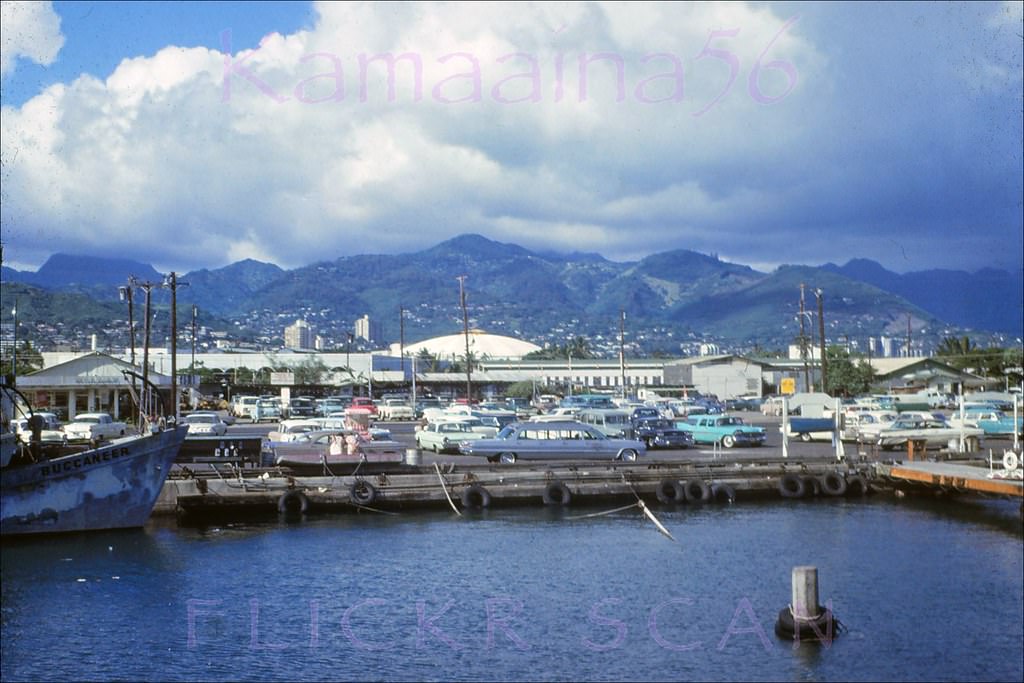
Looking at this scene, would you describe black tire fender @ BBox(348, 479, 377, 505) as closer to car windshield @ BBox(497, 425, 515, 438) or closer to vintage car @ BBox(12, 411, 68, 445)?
car windshield @ BBox(497, 425, 515, 438)

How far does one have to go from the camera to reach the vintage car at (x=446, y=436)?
49.4 metres

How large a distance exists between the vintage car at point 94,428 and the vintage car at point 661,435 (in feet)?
83.6

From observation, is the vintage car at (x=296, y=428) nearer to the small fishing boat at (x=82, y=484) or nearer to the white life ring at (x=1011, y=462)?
the small fishing boat at (x=82, y=484)

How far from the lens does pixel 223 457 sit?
4256 cm

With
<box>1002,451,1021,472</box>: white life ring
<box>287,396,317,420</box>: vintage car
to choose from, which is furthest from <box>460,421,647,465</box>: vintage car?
<box>287,396,317,420</box>: vintage car

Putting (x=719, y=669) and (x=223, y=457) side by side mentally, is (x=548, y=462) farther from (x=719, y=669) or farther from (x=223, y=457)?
(x=719, y=669)

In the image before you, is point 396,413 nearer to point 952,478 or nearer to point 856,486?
point 856,486

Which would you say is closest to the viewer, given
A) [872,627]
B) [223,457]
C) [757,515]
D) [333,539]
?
[872,627]

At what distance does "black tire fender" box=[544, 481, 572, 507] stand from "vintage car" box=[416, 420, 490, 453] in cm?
904

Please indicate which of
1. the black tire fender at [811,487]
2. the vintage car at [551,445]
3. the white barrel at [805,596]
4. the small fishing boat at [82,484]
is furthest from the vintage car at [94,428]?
the white barrel at [805,596]

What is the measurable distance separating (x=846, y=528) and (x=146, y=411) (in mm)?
27859

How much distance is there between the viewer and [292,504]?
3888 centimetres

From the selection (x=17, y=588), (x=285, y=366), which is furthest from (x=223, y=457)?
(x=285, y=366)

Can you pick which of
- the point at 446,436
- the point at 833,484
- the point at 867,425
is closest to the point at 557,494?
the point at 446,436
